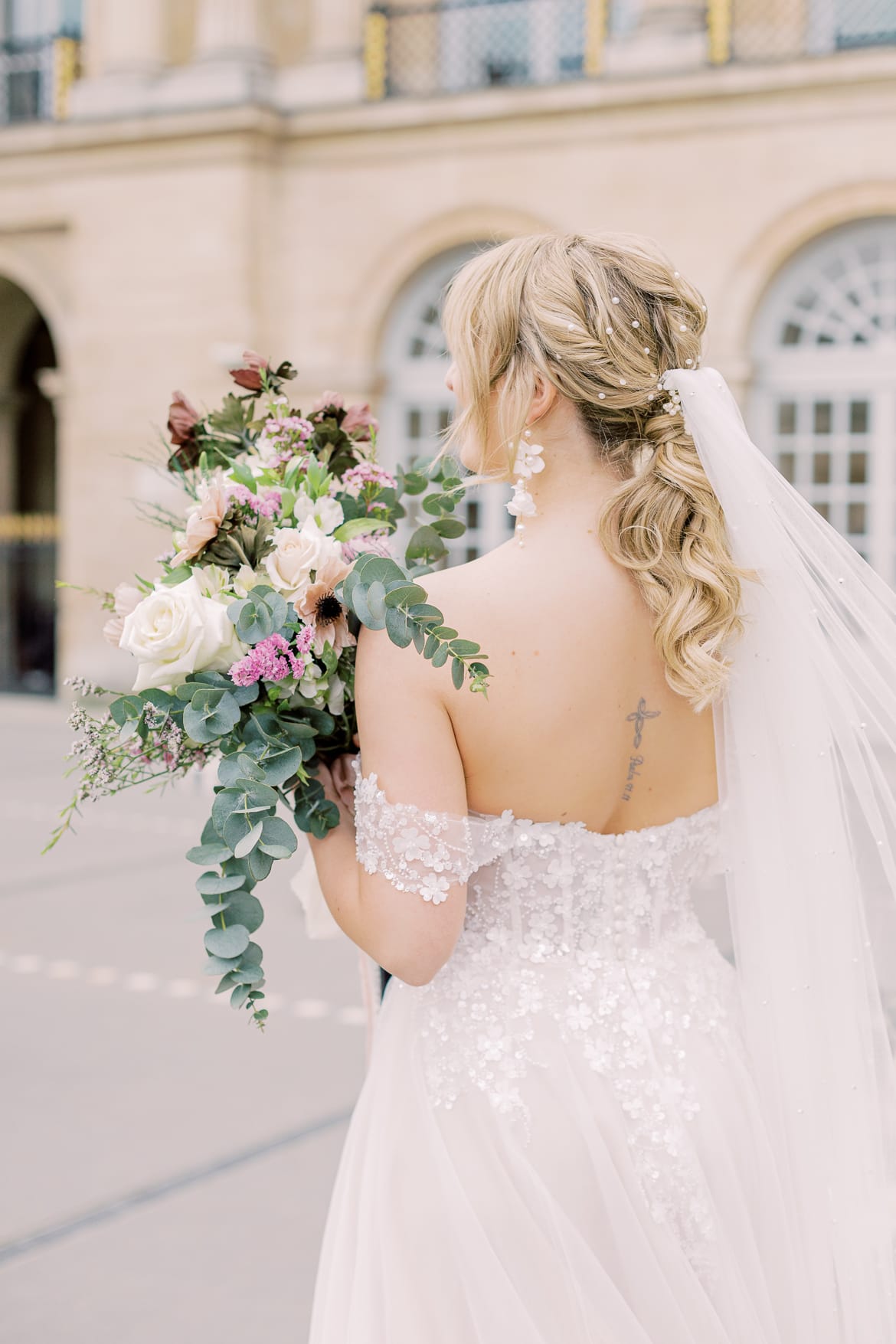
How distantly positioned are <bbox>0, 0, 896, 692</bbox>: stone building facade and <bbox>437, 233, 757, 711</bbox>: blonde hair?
1180 cm

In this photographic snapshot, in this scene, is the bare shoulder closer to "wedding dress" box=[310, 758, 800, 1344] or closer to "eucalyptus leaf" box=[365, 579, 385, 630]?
"eucalyptus leaf" box=[365, 579, 385, 630]

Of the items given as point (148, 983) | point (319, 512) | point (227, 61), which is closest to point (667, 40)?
point (227, 61)

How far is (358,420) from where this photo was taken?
2318 mm

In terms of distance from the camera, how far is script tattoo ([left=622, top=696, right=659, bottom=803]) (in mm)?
1861

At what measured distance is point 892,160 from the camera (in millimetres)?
12953

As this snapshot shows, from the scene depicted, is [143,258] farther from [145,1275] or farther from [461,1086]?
[461,1086]

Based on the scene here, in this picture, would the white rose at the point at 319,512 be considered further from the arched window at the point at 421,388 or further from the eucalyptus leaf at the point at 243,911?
the arched window at the point at 421,388

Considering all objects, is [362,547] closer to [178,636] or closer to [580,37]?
[178,636]

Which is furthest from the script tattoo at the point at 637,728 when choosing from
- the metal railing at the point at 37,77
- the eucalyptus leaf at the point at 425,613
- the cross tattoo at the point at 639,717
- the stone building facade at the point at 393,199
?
the metal railing at the point at 37,77

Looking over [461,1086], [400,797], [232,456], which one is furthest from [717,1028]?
Answer: [232,456]

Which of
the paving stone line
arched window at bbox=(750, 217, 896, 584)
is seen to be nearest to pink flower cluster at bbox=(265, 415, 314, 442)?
the paving stone line

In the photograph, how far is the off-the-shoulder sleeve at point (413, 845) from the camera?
5.84 ft

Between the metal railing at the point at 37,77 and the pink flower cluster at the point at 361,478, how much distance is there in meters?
15.7

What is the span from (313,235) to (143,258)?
1833 millimetres
